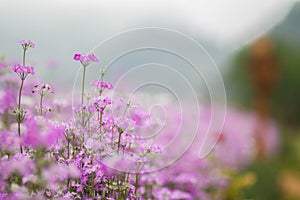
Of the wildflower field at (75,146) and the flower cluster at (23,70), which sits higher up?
the flower cluster at (23,70)

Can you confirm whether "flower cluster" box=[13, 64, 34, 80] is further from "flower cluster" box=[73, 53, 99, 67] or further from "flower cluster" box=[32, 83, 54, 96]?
"flower cluster" box=[73, 53, 99, 67]

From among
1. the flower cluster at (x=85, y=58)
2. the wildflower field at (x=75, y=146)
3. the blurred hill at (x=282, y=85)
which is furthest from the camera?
the blurred hill at (x=282, y=85)

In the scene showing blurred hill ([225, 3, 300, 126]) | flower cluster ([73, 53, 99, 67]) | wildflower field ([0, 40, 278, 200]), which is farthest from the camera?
blurred hill ([225, 3, 300, 126])

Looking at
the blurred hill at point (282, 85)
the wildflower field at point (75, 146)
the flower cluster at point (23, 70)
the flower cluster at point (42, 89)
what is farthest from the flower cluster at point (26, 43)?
the blurred hill at point (282, 85)

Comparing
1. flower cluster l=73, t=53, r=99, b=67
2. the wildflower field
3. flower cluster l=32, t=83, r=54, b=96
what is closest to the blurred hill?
the wildflower field

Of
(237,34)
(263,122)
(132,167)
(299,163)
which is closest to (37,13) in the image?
(132,167)

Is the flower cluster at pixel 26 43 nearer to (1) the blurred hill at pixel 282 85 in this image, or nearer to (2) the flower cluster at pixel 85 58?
(2) the flower cluster at pixel 85 58

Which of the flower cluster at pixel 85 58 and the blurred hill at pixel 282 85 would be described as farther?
A: the blurred hill at pixel 282 85

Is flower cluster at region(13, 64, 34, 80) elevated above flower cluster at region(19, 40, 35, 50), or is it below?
below

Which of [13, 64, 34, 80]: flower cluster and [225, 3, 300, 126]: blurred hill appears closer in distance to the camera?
[13, 64, 34, 80]: flower cluster

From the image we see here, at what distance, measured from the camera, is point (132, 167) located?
2.61 metres

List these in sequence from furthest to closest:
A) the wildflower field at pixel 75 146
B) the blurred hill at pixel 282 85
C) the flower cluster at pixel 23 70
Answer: the blurred hill at pixel 282 85
the flower cluster at pixel 23 70
the wildflower field at pixel 75 146

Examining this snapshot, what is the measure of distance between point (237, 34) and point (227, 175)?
51.7 ft

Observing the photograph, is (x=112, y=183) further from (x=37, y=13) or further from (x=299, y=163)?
(x=299, y=163)
